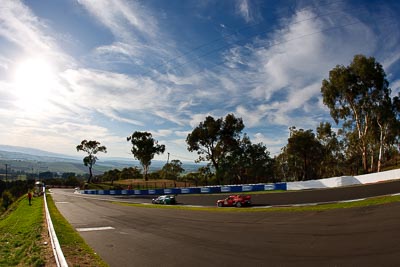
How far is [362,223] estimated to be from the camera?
510 inches

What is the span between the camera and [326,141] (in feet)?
229

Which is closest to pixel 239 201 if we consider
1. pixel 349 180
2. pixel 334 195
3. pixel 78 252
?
pixel 334 195

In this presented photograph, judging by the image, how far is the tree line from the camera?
4875cm

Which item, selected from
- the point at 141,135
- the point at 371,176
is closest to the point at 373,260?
the point at 371,176

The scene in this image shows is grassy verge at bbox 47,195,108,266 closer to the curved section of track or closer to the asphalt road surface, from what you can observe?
the asphalt road surface

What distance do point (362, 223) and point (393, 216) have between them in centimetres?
173

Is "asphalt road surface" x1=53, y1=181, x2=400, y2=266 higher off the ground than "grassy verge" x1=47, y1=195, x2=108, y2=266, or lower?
higher

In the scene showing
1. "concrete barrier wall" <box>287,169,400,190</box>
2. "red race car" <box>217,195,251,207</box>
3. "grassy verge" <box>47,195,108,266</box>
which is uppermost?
"concrete barrier wall" <box>287,169,400,190</box>

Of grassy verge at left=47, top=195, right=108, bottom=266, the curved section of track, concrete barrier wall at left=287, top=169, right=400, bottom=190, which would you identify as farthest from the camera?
concrete barrier wall at left=287, top=169, right=400, bottom=190

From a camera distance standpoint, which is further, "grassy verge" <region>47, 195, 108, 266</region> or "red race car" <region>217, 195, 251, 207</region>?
"red race car" <region>217, 195, 251, 207</region>

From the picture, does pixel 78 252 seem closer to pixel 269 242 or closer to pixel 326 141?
pixel 269 242

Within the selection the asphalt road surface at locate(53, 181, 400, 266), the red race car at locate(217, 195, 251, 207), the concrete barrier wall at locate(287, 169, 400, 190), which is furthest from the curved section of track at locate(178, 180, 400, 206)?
the asphalt road surface at locate(53, 181, 400, 266)

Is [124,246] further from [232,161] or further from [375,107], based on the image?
[232,161]

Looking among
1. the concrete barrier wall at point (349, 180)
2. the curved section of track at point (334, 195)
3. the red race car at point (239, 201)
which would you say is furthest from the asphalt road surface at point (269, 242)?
A: the concrete barrier wall at point (349, 180)
